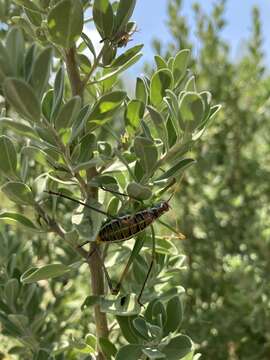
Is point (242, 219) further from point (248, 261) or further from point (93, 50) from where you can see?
point (93, 50)

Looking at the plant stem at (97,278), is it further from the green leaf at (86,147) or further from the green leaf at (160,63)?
the green leaf at (160,63)

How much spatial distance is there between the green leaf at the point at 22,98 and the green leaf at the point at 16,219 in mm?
315

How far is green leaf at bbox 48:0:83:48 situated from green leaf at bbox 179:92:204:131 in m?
0.21

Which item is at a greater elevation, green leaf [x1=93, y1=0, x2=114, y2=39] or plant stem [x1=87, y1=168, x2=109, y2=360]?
green leaf [x1=93, y1=0, x2=114, y2=39]

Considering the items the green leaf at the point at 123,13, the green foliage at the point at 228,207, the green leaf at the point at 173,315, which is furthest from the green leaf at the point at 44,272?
the green foliage at the point at 228,207

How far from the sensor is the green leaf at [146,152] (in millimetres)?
914

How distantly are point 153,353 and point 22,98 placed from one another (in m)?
0.50

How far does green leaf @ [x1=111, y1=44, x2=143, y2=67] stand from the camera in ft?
3.41

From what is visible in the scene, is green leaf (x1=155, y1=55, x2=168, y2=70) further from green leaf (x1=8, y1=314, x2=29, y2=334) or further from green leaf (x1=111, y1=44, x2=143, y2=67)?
green leaf (x1=8, y1=314, x2=29, y2=334)

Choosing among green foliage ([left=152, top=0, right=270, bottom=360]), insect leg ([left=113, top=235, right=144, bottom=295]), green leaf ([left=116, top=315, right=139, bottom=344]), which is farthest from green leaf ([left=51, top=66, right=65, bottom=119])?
green foliage ([left=152, top=0, right=270, bottom=360])

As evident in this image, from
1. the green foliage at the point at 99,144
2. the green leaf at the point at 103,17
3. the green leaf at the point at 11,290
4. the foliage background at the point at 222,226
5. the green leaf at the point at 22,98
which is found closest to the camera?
the green leaf at the point at 22,98

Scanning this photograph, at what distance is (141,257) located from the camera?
1.25 metres

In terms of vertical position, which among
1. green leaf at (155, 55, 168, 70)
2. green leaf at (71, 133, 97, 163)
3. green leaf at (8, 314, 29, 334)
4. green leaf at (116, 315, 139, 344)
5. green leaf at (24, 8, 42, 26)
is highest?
green leaf at (24, 8, 42, 26)

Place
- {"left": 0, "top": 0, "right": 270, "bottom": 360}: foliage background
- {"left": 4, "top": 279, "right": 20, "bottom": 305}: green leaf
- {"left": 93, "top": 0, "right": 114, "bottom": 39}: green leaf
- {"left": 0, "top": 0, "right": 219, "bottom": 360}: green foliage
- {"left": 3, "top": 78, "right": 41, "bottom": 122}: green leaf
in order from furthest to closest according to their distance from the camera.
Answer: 1. {"left": 0, "top": 0, "right": 270, "bottom": 360}: foliage background
2. {"left": 4, "top": 279, "right": 20, "bottom": 305}: green leaf
3. {"left": 93, "top": 0, "right": 114, "bottom": 39}: green leaf
4. {"left": 0, "top": 0, "right": 219, "bottom": 360}: green foliage
5. {"left": 3, "top": 78, "right": 41, "bottom": 122}: green leaf
